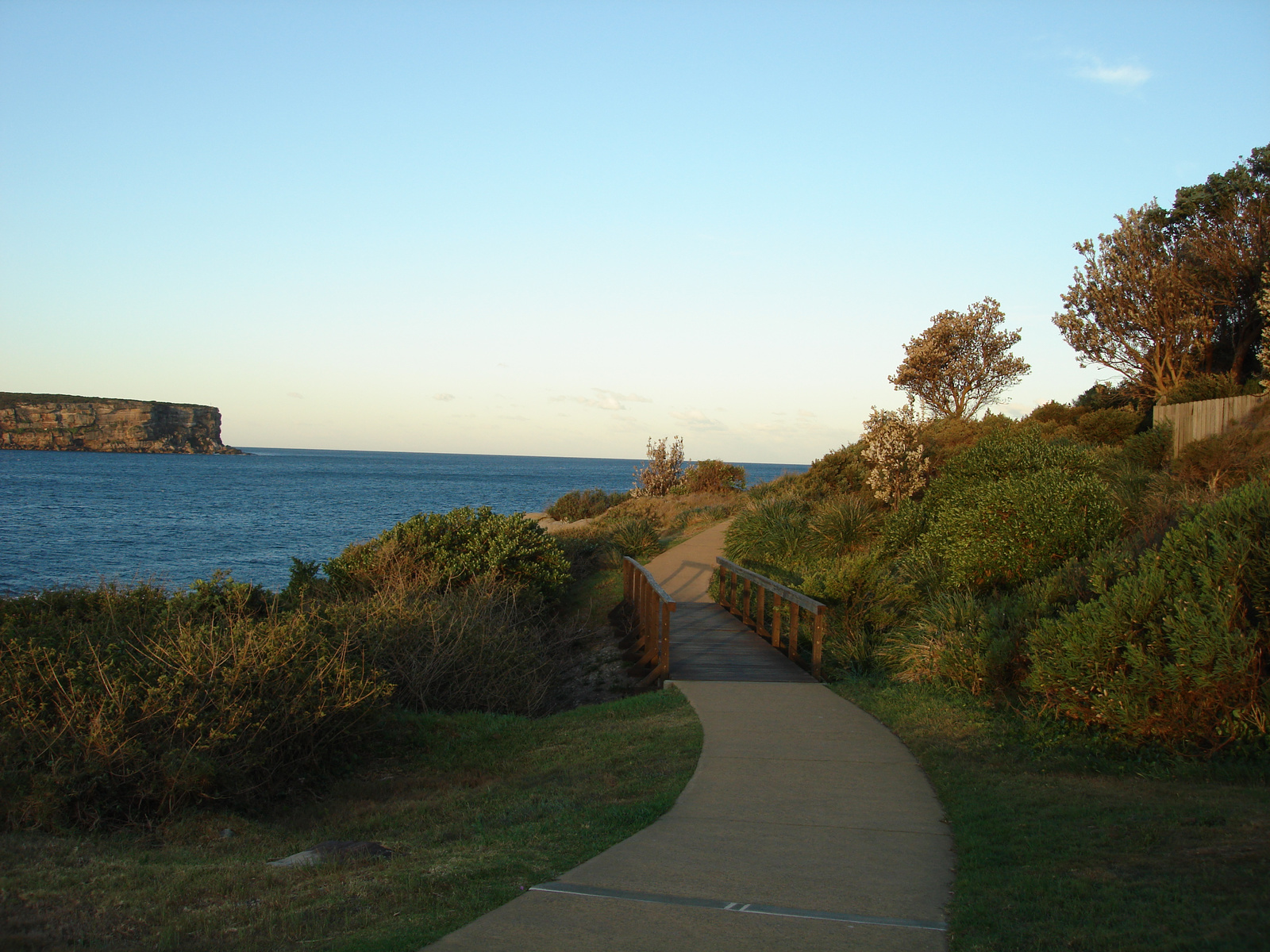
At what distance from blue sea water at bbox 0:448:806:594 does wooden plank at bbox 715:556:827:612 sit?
8222 millimetres

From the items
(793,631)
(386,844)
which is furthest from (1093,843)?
(793,631)

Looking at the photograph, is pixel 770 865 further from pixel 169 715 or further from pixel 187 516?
pixel 187 516

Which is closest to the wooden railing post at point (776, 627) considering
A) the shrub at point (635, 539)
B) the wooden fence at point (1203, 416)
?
the shrub at point (635, 539)

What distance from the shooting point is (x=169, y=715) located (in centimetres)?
728

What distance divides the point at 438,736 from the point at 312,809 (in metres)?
1.95

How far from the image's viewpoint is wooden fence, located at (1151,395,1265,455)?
59.4ft

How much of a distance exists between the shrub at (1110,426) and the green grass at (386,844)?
68.0 ft

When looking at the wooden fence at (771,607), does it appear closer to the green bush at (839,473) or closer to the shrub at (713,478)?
the green bush at (839,473)

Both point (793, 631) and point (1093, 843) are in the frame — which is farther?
point (793, 631)

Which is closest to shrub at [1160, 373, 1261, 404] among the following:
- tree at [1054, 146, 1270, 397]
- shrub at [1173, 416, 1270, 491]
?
tree at [1054, 146, 1270, 397]

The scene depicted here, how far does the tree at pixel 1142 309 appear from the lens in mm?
27078

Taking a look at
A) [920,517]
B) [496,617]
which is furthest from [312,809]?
[920,517]

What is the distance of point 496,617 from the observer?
12742 mm

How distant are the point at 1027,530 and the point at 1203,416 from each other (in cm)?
1072
